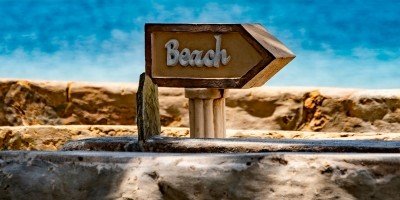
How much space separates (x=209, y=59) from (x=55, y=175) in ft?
8.00

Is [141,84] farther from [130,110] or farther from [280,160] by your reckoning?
[130,110]

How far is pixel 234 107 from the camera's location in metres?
6.54

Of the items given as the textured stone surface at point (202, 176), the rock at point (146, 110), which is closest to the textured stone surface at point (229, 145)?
the rock at point (146, 110)

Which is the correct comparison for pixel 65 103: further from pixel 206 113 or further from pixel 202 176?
pixel 202 176

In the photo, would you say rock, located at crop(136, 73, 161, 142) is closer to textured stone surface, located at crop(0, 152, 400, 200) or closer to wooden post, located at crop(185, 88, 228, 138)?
textured stone surface, located at crop(0, 152, 400, 200)

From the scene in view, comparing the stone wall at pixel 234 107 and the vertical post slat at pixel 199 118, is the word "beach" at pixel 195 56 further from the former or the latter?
the stone wall at pixel 234 107

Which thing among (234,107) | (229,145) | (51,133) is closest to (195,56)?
(234,107)

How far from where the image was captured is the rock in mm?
2809

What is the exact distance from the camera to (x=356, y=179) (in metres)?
2.20

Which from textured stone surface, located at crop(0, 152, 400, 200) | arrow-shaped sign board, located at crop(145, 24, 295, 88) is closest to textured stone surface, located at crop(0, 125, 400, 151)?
arrow-shaped sign board, located at crop(145, 24, 295, 88)

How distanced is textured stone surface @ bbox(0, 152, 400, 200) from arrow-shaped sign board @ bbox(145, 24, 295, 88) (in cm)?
229

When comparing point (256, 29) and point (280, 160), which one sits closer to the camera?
point (280, 160)

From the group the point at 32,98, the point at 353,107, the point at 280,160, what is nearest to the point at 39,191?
the point at 280,160

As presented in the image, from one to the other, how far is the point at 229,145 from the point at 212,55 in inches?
82.1
